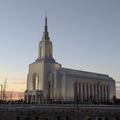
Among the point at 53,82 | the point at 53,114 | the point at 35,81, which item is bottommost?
the point at 53,114

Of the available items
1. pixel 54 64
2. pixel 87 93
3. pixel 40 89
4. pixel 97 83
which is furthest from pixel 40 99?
pixel 97 83

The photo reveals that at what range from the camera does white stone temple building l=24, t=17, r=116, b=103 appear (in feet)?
401

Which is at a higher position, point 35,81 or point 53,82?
point 35,81

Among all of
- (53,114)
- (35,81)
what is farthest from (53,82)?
(53,114)

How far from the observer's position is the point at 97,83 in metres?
142

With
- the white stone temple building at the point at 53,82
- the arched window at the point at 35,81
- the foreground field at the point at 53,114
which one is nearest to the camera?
the foreground field at the point at 53,114

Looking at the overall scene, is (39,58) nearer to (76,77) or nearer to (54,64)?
(54,64)

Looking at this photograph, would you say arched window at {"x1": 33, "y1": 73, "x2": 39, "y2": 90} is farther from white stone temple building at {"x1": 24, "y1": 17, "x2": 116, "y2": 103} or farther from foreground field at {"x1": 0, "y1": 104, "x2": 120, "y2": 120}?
foreground field at {"x1": 0, "y1": 104, "x2": 120, "y2": 120}

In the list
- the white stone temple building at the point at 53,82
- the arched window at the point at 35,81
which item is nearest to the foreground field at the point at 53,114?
the white stone temple building at the point at 53,82

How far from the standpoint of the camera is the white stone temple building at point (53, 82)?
122 meters

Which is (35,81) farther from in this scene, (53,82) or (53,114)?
(53,114)

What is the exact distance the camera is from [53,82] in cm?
12412

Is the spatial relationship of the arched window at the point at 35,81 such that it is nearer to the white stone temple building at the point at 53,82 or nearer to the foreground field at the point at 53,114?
the white stone temple building at the point at 53,82

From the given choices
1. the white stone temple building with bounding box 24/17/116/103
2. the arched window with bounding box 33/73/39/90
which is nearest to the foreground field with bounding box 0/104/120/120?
the white stone temple building with bounding box 24/17/116/103
